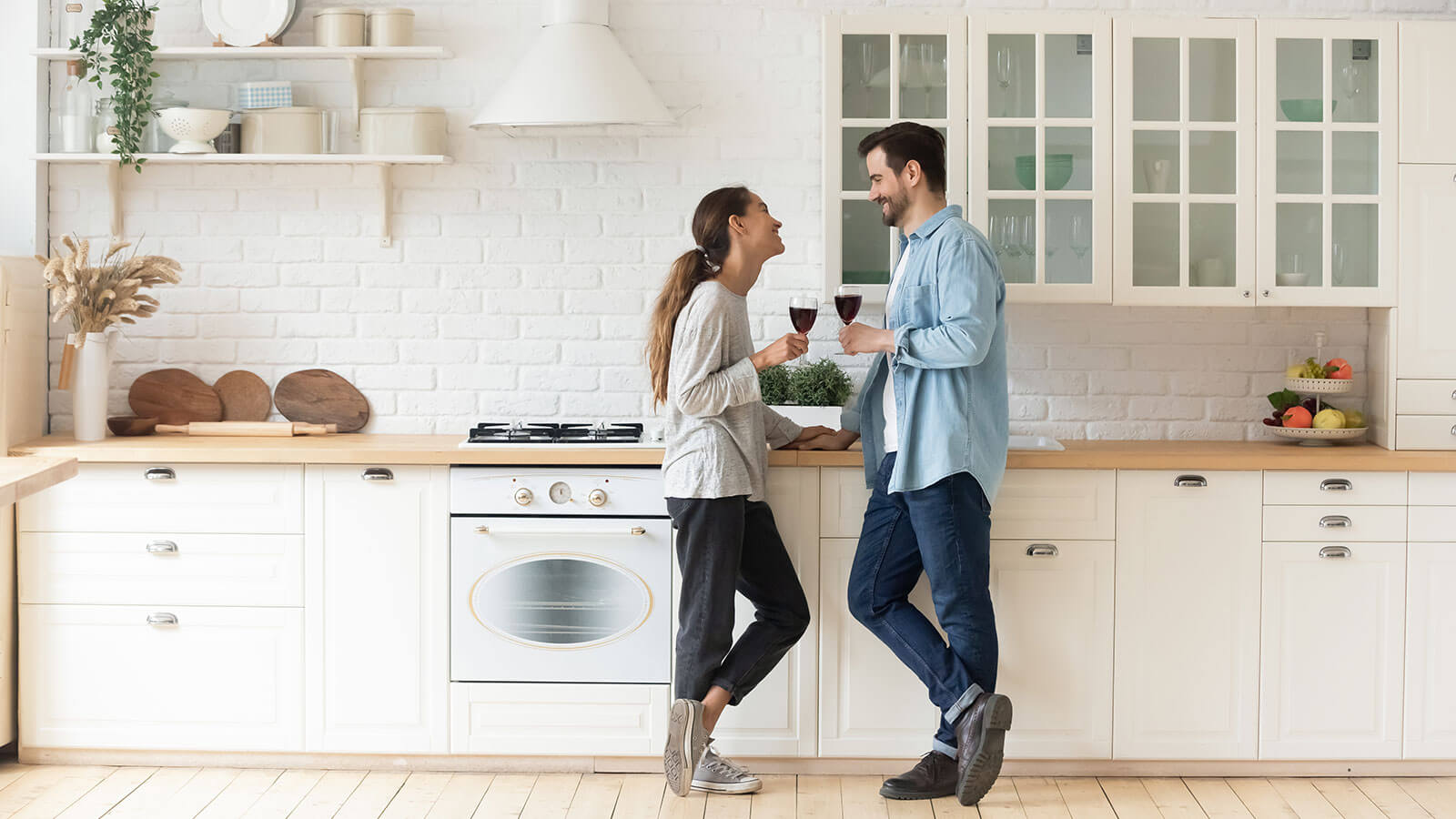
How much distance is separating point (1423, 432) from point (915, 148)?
5.43 ft

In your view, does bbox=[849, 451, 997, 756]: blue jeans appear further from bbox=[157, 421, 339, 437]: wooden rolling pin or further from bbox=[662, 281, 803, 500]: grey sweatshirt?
bbox=[157, 421, 339, 437]: wooden rolling pin

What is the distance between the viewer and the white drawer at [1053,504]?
3109 mm

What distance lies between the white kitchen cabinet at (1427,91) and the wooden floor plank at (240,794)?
11.2ft

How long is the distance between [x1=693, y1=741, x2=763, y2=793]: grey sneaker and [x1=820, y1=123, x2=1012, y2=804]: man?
34cm

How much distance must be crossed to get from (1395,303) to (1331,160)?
0.43 meters

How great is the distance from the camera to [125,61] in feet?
11.3

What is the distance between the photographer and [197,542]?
10.4ft

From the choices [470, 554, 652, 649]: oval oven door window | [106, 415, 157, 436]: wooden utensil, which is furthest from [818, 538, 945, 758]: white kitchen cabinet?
[106, 415, 157, 436]: wooden utensil

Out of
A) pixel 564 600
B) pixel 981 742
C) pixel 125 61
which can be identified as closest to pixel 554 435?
pixel 564 600

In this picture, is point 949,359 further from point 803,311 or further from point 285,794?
point 285,794

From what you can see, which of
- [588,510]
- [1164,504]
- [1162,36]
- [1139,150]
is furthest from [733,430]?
[1162,36]

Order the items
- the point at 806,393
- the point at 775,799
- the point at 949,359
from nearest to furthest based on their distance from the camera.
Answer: the point at 949,359
the point at 775,799
the point at 806,393

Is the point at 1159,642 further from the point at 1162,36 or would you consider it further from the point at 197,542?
the point at 197,542

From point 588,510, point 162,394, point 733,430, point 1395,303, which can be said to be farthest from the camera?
point 162,394
